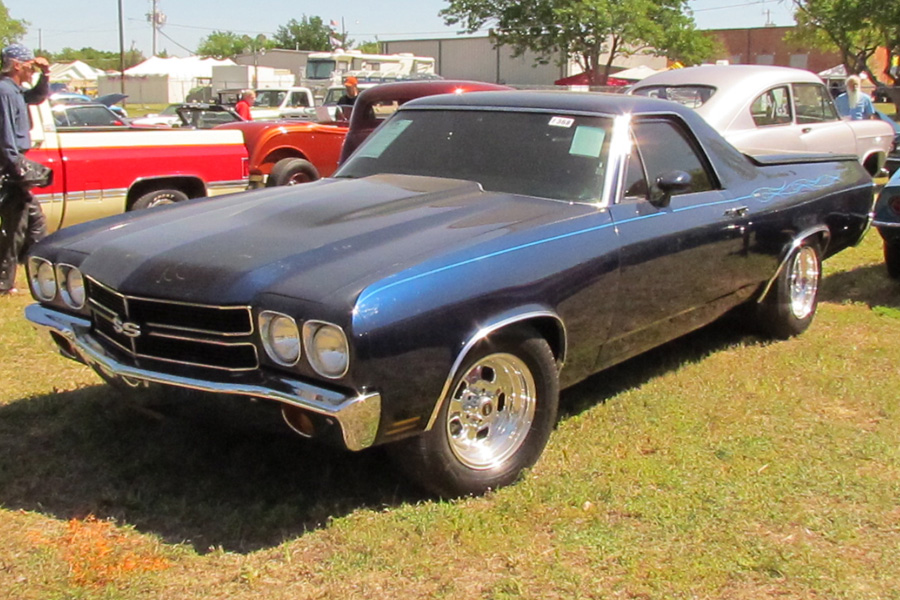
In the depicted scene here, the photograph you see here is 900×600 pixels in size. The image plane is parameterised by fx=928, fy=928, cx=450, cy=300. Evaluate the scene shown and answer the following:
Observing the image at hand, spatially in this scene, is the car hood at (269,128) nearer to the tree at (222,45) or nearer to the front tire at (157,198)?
the front tire at (157,198)

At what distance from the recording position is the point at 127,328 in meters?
3.36

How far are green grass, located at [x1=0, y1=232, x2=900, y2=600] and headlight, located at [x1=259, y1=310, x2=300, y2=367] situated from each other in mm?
214

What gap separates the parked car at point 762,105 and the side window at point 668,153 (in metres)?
Answer: 3.54

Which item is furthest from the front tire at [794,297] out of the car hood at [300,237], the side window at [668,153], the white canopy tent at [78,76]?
the white canopy tent at [78,76]

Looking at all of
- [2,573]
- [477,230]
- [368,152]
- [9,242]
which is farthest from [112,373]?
[9,242]

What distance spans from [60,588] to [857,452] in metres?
3.19

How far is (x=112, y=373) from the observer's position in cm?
341

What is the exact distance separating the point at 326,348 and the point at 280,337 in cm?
19

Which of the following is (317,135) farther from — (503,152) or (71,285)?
(71,285)

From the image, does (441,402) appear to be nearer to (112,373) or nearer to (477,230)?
(477,230)

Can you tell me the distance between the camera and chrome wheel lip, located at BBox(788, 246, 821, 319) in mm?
5731

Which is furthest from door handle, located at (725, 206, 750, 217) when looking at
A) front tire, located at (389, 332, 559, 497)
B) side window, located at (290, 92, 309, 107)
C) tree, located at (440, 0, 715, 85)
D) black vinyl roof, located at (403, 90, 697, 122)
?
tree, located at (440, 0, 715, 85)

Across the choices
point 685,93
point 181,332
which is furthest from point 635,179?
point 685,93

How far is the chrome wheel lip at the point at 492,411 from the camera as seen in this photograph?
3465mm
